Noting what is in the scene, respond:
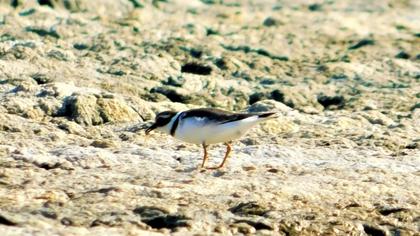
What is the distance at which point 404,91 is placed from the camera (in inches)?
566

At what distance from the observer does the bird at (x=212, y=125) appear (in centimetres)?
988

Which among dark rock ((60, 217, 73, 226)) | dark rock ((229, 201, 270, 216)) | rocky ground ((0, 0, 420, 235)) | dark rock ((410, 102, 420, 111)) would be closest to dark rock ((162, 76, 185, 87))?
rocky ground ((0, 0, 420, 235))

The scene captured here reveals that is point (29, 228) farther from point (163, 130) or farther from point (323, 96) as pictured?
point (323, 96)

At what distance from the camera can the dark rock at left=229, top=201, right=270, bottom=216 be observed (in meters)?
8.19

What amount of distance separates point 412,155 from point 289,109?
257 centimetres

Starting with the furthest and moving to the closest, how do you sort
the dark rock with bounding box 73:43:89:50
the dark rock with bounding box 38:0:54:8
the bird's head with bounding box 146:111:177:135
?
the dark rock with bounding box 38:0:54:8, the dark rock with bounding box 73:43:89:50, the bird's head with bounding box 146:111:177:135

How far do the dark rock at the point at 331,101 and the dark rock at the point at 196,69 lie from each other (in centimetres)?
174

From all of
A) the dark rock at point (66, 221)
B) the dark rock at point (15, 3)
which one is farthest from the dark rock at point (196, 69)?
the dark rock at point (66, 221)

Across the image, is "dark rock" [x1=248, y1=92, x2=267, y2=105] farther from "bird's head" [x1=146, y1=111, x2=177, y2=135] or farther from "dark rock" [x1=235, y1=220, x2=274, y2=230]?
"dark rock" [x1=235, y1=220, x2=274, y2=230]

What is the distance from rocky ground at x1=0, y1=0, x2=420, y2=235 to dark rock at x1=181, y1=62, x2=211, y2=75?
1.0 inches

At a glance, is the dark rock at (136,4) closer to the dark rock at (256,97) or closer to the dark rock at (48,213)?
the dark rock at (256,97)

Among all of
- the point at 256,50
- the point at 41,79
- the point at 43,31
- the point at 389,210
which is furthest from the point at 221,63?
the point at 389,210

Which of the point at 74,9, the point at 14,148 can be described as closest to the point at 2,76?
the point at 14,148

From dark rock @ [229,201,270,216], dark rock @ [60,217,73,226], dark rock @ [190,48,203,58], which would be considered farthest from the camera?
dark rock @ [190,48,203,58]
